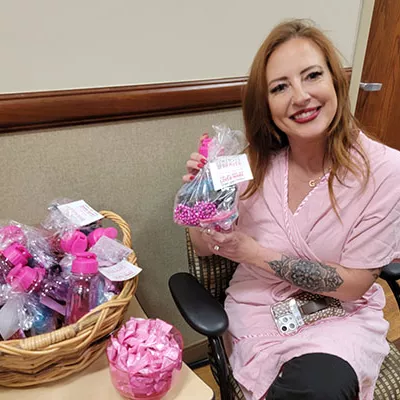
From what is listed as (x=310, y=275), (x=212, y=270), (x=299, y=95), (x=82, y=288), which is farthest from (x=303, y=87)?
(x=82, y=288)

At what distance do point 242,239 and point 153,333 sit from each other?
0.36 m

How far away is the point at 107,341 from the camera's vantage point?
3.19 ft

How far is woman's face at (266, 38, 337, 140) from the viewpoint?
1117mm

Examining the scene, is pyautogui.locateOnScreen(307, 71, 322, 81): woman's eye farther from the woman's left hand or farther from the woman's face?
the woman's left hand

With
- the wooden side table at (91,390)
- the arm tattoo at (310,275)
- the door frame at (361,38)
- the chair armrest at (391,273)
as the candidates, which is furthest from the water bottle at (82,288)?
the door frame at (361,38)

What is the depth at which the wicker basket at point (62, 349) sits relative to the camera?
82cm

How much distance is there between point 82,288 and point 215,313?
0.33 meters

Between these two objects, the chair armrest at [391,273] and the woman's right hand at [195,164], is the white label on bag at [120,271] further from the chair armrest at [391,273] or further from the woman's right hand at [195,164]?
the chair armrest at [391,273]

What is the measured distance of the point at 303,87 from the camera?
112 centimetres

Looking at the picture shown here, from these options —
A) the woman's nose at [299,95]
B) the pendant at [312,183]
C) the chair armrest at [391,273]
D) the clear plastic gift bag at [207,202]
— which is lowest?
the chair armrest at [391,273]

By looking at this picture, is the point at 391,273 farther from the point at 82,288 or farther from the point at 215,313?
the point at 82,288

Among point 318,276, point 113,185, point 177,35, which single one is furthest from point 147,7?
point 318,276

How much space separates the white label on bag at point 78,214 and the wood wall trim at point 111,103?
0.24 metres

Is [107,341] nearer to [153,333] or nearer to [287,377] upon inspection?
[153,333]
